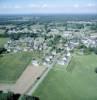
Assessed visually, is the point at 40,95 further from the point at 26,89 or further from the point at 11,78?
the point at 11,78

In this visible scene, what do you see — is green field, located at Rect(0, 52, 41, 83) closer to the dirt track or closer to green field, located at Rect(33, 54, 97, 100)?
the dirt track

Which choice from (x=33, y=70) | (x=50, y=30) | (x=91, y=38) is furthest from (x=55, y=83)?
(x=50, y=30)

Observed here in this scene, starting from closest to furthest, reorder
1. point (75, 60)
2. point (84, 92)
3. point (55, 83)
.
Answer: point (84, 92) < point (55, 83) < point (75, 60)

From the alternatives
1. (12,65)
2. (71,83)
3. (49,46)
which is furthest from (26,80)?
(49,46)

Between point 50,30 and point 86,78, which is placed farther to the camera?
point 50,30

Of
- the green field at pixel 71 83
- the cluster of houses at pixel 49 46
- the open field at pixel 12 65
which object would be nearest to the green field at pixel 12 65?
the open field at pixel 12 65

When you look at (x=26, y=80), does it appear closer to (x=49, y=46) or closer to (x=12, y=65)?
(x=12, y=65)
